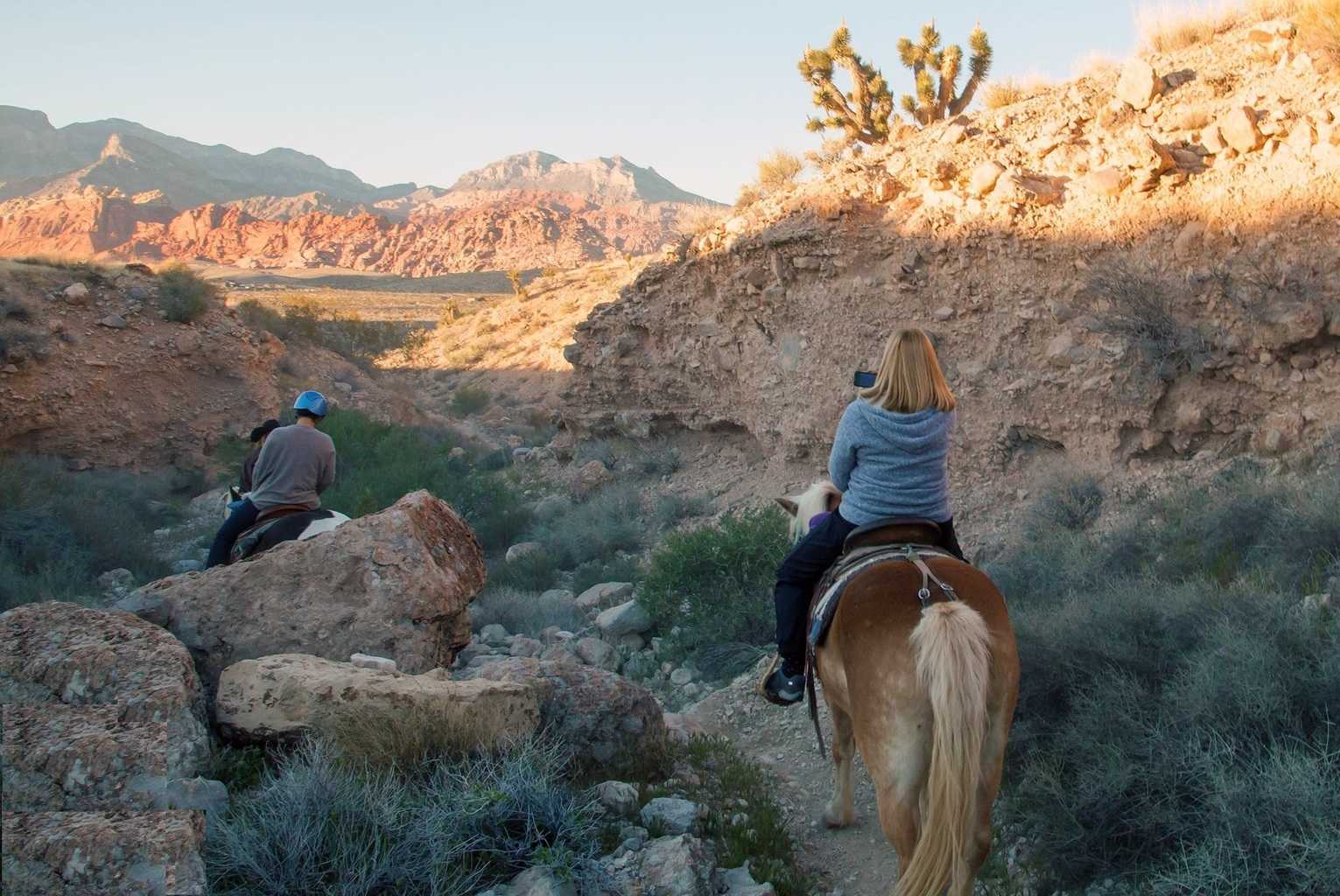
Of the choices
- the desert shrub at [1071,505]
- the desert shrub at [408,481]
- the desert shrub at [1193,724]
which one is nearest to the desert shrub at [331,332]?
the desert shrub at [408,481]

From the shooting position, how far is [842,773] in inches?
192

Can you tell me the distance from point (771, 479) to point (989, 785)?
930cm

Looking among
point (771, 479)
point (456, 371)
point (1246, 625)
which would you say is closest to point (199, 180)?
point (456, 371)

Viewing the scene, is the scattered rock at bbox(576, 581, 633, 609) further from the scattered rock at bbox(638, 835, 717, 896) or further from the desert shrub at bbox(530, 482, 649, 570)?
the scattered rock at bbox(638, 835, 717, 896)

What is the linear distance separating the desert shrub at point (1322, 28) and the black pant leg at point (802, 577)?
760cm

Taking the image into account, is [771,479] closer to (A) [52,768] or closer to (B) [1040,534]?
(B) [1040,534]

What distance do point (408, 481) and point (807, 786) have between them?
9.93 metres

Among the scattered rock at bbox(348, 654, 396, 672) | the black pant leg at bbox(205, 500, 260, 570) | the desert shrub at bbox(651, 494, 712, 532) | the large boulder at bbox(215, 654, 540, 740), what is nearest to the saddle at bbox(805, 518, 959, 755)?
the large boulder at bbox(215, 654, 540, 740)

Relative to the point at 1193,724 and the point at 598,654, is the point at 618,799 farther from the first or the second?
the point at 598,654

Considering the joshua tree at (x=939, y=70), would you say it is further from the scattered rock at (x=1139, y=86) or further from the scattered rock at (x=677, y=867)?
the scattered rock at (x=677, y=867)

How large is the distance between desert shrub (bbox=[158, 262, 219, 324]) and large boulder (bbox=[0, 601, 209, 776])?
697 inches

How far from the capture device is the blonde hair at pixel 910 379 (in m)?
4.06

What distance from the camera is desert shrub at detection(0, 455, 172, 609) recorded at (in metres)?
10.2

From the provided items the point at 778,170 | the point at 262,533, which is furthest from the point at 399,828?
the point at 778,170
